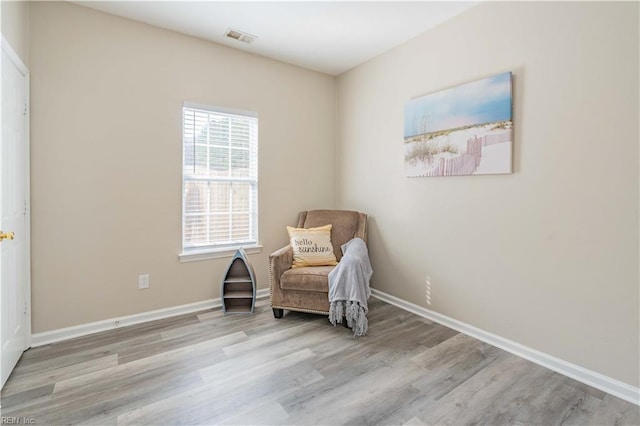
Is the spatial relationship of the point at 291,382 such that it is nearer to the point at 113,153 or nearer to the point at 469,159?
the point at 469,159

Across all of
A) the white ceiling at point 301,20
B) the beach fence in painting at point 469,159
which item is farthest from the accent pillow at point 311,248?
the white ceiling at point 301,20

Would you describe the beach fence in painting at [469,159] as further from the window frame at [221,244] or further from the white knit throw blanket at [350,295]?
the window frame at [221,244]

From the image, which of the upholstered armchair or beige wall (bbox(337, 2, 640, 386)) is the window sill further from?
beige wall (bbox(337, 2, 640, 386))

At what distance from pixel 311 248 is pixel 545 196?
6.38 feet

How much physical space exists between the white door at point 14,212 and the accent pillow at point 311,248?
2.01 meters

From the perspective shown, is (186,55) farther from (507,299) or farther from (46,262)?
(507,299)

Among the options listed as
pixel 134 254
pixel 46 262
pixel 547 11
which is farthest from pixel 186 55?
pixel 547 11

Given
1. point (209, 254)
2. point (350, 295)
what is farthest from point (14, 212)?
point (350, 295)

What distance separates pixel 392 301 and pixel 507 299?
46.1 inches

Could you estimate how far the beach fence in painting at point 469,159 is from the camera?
2.37 m

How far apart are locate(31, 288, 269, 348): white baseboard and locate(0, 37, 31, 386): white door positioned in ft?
0.36

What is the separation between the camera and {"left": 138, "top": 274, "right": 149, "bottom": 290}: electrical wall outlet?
112 inches

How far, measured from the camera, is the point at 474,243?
2594 mm

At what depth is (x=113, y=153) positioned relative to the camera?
267 centimetres
